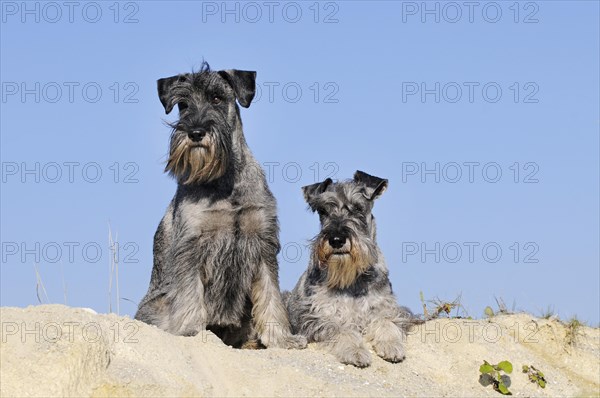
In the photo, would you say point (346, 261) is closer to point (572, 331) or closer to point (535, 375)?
point (535, 375)

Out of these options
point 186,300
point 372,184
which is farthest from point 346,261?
point 186,300

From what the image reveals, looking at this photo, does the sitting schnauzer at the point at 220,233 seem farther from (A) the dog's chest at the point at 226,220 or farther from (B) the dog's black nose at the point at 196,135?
(B) the dog's black nose at the point at 196,135

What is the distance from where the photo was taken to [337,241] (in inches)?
368

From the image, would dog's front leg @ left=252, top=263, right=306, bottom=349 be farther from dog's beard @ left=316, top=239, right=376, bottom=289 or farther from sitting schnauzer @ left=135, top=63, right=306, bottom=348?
dog's beard @ left=316, top=239, right=376, bottom=289

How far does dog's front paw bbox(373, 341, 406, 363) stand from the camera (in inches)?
371

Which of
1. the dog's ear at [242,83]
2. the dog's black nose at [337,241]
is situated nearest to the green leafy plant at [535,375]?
the dog's black nose at [337,241]

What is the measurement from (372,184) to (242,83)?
186 centimetres

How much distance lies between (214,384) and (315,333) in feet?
7.49

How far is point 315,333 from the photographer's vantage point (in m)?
9.95

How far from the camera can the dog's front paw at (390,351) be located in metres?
9.42

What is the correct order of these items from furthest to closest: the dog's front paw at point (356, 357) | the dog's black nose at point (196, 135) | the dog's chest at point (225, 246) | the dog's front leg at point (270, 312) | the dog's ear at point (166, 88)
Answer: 1. the dog's ear at point (166, 88)
2. the dog's front leg at point (270, 312)
3. the dog's chest at point (225, 246)
4. the dog's black nose at point (196, 135)
5. the dog's front paw at point (356, 357)

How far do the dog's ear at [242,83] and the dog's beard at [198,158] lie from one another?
80cm

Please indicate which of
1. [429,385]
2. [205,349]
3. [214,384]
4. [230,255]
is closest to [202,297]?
[230,255]

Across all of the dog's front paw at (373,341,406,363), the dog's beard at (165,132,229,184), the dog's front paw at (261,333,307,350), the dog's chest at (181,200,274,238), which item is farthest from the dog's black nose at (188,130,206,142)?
the dog's front paw at (373,341,406,363)
